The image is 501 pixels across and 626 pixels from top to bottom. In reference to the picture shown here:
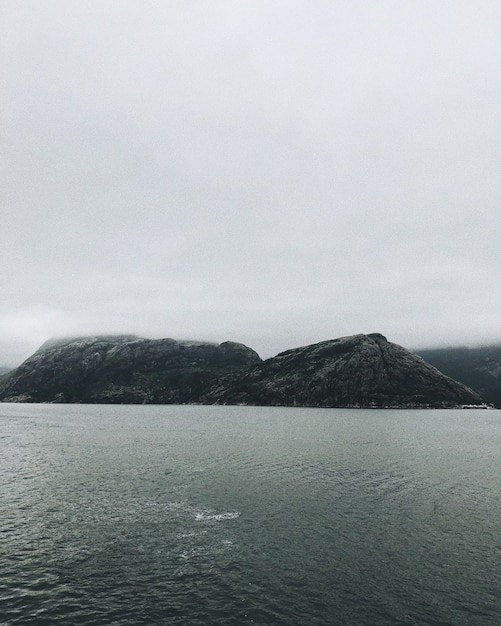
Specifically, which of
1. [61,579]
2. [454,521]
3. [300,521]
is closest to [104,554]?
[61,579]

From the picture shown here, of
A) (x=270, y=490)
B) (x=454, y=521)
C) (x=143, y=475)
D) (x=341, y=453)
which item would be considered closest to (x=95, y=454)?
(x=143, y=475)

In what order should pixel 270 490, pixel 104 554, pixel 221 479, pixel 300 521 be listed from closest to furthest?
pixel 104 554 < pixel 300 521 < pixel 270 490 < pixel 221 479

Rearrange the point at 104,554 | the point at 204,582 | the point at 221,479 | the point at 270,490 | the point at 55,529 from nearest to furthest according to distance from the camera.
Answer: the point at 204,582 → the point at 104,554 → the point at 55,529 → the point at 270,490 → the point at 221,479

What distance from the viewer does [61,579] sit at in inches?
1436

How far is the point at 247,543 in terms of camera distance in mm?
45375

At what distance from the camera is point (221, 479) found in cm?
7581

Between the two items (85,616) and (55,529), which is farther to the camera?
(55,529)

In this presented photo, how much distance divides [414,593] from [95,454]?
89.8 meters

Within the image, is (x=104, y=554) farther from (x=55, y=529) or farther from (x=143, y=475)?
(x=143, y=475)

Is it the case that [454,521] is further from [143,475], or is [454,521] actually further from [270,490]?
[143,475]

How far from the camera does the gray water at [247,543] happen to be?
106 ft

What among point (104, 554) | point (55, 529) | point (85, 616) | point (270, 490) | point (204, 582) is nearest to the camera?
point (85, 616)

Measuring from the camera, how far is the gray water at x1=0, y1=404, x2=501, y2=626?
1275 inches

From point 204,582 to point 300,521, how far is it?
19.8 metres
